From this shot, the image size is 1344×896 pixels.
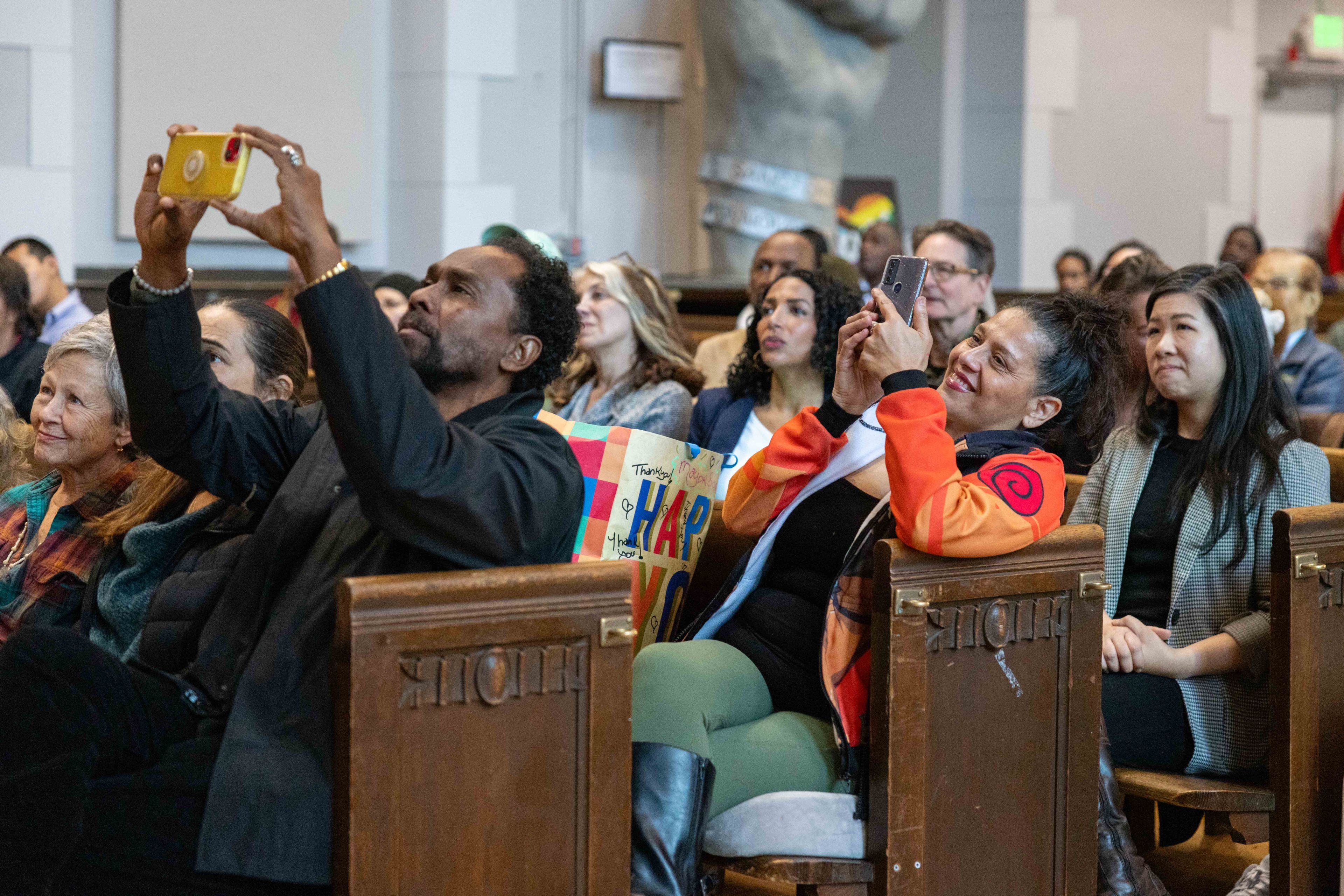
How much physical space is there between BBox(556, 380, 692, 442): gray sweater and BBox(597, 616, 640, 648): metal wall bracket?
1.90m

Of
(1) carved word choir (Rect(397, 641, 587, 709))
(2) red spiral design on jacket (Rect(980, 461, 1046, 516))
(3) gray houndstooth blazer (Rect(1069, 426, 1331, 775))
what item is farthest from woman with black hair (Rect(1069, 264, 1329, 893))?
(1) carved word choir (Rect(397, 641, 587, 709))

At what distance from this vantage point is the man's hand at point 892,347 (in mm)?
2074

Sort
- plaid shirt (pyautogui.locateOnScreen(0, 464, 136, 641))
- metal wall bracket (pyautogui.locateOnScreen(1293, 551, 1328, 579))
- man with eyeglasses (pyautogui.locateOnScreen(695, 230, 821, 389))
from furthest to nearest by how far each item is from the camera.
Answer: man with eyeglasses (pyautogui.locateOnScreen(695, 230, 821, 389))
plaid shirt (pyautogui.locateOnScreen(0, 464, 136, 641))
metal wall bracket (pyautogui.locateOnScreen(1293, 551, 1328, 579))

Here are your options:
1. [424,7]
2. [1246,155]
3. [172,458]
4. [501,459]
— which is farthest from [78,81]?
[1246,155]

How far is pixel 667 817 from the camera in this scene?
6.33ft

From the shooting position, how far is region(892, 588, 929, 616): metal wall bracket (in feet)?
6.37

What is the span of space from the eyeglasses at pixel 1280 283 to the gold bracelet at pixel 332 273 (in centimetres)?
405

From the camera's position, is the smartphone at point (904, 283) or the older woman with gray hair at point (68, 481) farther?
the older woman with gray hair at point (68, 481)

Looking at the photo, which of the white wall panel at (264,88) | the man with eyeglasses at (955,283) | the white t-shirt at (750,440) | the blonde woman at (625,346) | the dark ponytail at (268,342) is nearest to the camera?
the dark ponytail at (268,342)

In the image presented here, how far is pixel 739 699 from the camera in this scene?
2141mm

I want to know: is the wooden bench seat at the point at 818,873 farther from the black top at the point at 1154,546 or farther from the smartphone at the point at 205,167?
the smartphone at the point at 205,167

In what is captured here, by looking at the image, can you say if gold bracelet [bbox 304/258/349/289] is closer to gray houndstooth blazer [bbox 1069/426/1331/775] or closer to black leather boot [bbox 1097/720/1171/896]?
black leather boot [bbox 1097/720/1171/896]

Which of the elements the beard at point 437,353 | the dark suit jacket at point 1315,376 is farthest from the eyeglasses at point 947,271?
the beard at point 437,353

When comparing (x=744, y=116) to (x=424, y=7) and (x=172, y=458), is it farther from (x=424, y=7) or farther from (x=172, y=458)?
(x=172, y=458)
